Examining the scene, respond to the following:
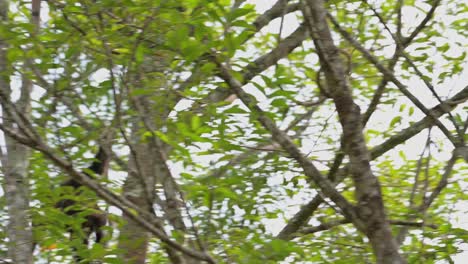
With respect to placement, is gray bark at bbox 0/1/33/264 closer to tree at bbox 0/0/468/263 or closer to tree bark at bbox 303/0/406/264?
tree at bbox 0/0/468/263

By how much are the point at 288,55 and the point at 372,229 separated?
3.08 m

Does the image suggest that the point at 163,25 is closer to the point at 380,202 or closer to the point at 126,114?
the point at 126,114

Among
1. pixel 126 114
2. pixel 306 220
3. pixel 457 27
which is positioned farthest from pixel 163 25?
pixel 457 27

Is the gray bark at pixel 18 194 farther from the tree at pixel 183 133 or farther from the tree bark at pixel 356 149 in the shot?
the tree bark at pixel 356 149

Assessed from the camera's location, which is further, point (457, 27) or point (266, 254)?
point (457, 27)

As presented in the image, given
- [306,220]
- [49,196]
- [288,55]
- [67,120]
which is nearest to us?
[67,120]

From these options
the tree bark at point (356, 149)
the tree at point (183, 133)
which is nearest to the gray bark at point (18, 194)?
the tree at point (183, 133)

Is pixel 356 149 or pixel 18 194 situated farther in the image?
pixel 18 194

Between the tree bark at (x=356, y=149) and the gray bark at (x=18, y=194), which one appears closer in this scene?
the tree bark at (x=356, y=149)

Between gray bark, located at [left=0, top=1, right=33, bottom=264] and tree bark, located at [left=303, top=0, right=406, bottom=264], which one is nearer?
tree bark, located at [left=303, top=0, right=406, bottom=264]

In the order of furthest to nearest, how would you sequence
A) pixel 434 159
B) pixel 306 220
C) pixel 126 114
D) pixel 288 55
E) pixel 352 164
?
pixel 434 159, pixel 288 55, pixel 306 220, pixel 126 114, pixel 352 164

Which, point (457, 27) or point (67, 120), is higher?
point (457, 27)

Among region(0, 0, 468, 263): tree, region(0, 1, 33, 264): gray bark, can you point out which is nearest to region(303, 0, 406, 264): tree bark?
region(0, 0, 468, 263): tree

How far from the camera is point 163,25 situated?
4.00 metres
